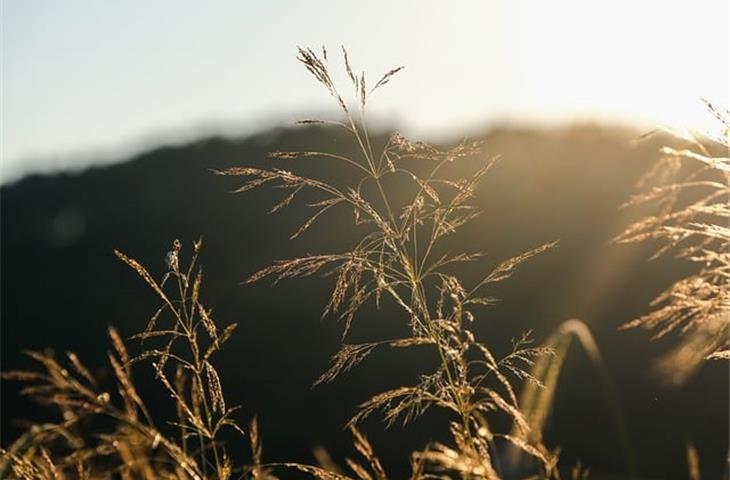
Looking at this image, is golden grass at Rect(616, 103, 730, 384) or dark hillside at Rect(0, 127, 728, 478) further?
dark hillside at Rect(0, 127, 728, 478)

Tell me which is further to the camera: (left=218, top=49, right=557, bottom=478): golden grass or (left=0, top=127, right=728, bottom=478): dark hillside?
(left=0, top=127, right=728, bottom=478): dark hillside

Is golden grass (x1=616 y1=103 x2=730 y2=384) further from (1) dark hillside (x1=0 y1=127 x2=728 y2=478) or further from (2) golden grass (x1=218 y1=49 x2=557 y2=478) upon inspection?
(1) dark hillside (x1=0 y1=127 x2=728 y2=478)

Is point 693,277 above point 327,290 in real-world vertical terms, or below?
above

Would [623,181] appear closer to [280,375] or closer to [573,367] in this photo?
[573,367]

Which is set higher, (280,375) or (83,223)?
(83,223)

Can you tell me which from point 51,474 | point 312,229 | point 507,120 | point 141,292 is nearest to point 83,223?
point 141,292

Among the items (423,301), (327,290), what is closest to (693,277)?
(423,301)

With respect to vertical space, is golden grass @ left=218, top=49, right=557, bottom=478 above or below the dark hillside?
above

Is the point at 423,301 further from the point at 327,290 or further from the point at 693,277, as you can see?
the point at 327,290

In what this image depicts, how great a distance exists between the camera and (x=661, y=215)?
2.26 metres

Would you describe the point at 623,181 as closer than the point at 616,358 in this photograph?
No

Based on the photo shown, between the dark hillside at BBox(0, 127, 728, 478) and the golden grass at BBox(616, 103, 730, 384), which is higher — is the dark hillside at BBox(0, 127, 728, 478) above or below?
below

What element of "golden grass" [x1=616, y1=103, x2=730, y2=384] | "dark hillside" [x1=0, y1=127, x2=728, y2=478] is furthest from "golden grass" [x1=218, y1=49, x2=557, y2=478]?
"dark hillside" [x1=0, y1=127, x2=728, y2=478]

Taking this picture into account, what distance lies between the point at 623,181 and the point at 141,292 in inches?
349
